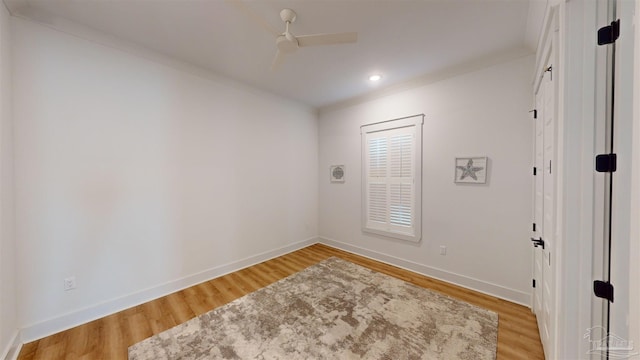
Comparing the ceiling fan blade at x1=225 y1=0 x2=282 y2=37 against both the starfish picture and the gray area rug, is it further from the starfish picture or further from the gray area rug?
the starfish picture

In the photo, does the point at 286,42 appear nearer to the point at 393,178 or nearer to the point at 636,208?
the point at 636,208

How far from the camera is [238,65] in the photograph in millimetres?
2762

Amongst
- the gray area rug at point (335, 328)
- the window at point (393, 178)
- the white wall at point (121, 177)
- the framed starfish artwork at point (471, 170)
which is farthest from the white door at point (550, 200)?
the white wall at point (121, 177)

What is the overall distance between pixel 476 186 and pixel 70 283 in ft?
14.1

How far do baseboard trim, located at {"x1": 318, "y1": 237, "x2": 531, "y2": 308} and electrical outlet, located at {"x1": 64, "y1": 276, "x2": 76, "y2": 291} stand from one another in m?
3.39

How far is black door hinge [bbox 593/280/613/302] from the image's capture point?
97cm

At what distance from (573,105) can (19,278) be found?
393 cm

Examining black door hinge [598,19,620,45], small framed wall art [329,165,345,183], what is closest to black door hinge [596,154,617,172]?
black door hinge [598,19,620,45]

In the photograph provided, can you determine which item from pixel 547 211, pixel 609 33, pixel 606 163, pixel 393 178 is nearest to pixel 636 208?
pixel 606 163

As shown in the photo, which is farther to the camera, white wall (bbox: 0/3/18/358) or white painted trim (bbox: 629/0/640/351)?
white wall (bbox: 0/3/18/358)

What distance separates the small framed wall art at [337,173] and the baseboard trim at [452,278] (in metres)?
1.20

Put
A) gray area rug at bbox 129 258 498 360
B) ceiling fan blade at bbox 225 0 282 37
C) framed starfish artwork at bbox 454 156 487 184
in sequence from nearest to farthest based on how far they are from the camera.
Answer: ceiling fan blade at bbox 225 0 282 37
gray area rug at bbox 129 258 498 360
framed starfish artwork at bbox 454 156 487 184

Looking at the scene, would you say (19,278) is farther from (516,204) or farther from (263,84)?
(516,204)

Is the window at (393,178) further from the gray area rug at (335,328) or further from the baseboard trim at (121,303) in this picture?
the baseboard trim at (121,303)
